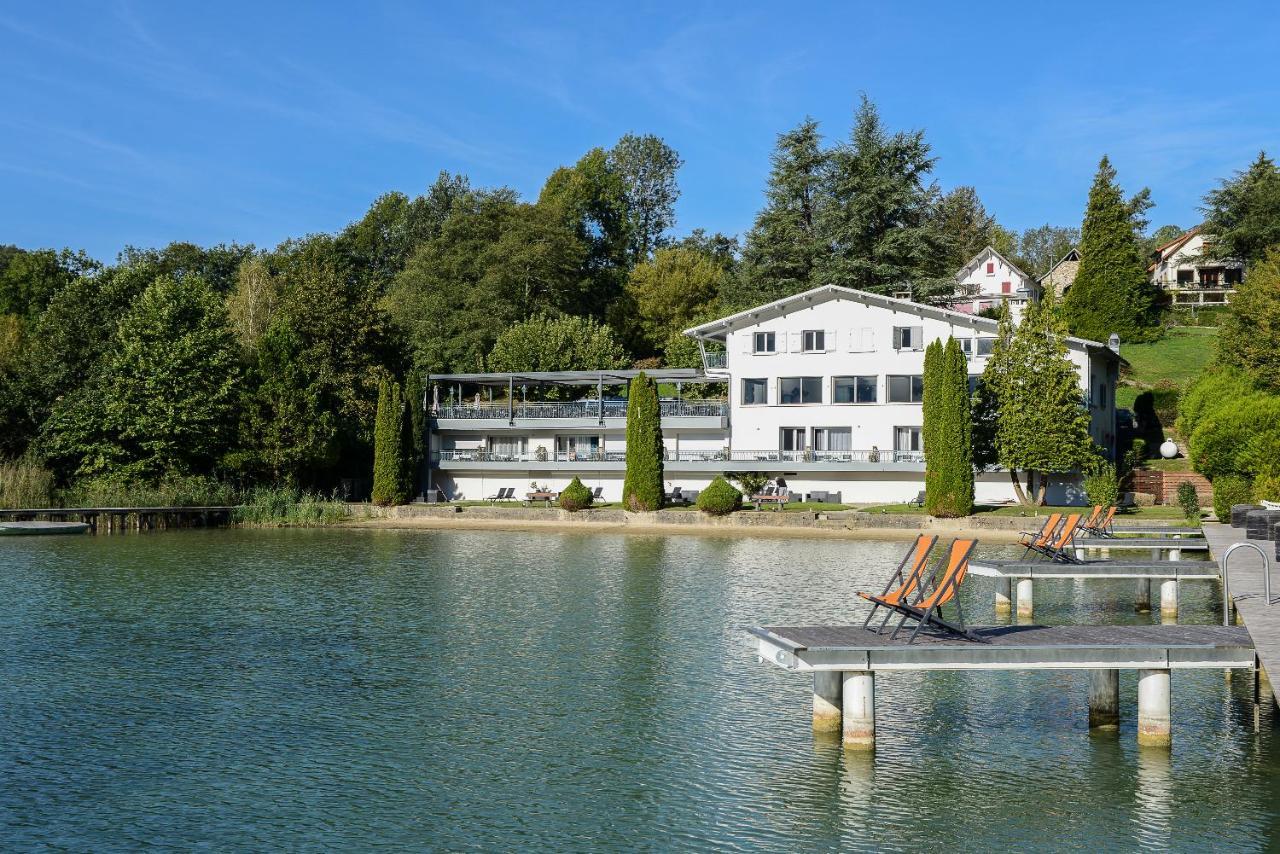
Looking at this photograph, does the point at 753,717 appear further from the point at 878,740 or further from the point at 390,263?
the point at 390,263

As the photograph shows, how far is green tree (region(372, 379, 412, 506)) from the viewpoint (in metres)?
53.3

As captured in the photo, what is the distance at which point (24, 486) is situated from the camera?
48781mm

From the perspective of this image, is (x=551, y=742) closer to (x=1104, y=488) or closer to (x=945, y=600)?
(x=945, y=600)

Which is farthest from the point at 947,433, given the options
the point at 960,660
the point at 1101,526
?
the point at 960,660

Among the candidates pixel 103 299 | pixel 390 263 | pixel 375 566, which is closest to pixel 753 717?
pixel 375 566

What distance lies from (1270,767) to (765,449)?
43.2 metres

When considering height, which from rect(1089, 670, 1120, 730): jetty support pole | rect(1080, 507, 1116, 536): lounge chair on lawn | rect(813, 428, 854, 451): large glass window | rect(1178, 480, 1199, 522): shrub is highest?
rect(813, 428, 854, 451): large glass window

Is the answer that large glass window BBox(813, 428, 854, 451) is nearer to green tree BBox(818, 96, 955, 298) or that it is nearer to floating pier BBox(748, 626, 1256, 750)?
green tree BBox(818, 96, 955, 298)

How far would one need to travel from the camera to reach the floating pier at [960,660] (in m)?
13.1

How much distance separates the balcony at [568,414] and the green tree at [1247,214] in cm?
4253

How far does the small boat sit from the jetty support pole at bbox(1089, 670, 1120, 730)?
39.5 metres

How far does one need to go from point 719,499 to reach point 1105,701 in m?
33.2

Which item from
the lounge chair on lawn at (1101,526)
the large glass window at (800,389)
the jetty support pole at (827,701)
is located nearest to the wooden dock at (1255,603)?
the lounge chair on lawn at (1101,526)

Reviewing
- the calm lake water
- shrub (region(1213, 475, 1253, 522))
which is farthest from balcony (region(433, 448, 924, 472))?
the calm lake water
